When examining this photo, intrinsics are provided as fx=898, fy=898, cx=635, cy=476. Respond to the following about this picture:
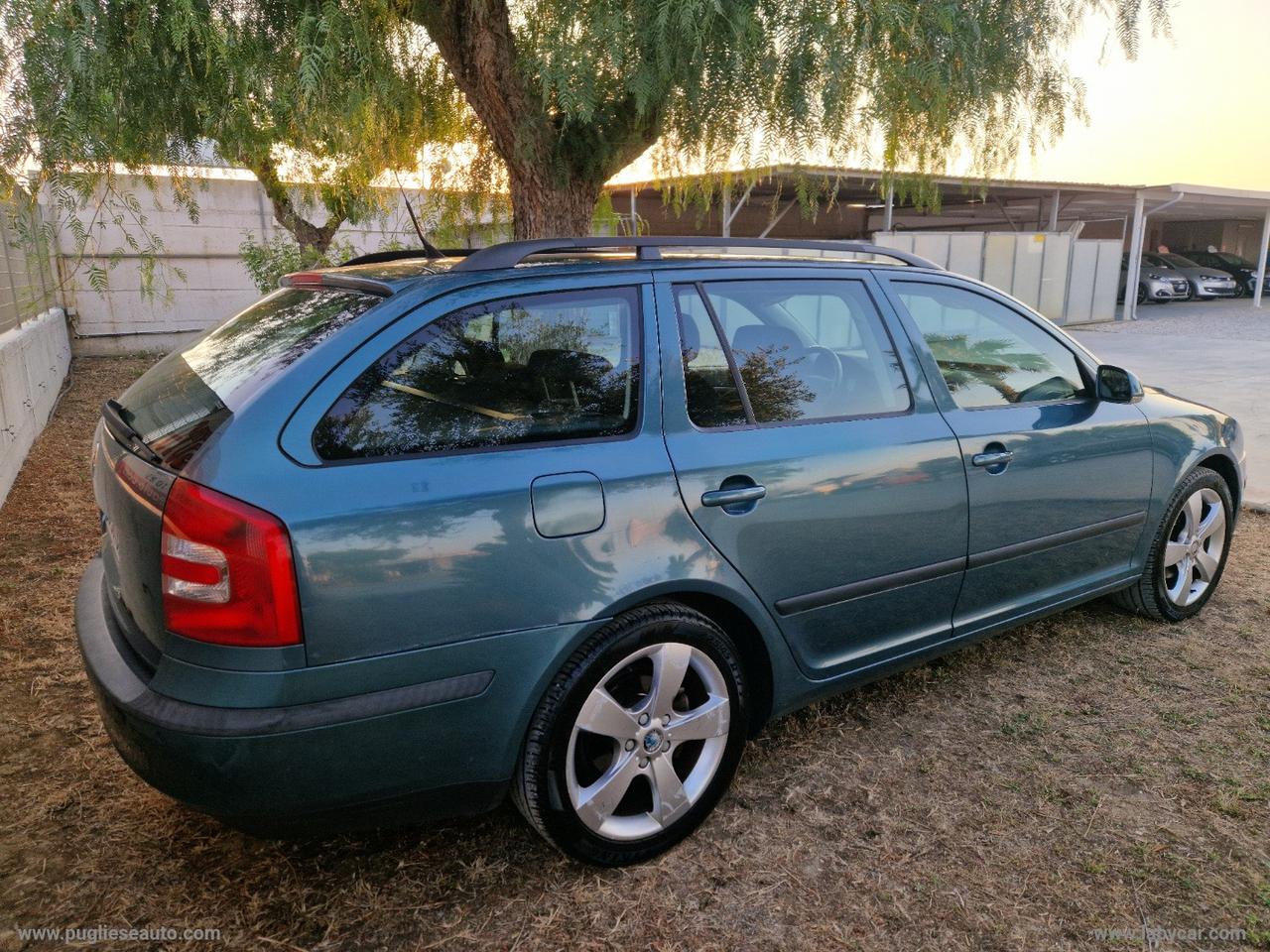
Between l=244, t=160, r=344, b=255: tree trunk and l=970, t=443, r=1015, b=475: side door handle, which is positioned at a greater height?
l=244, t=160, r=344, b=255: tree trunk

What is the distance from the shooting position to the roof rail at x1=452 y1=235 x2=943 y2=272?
2412 millimetres

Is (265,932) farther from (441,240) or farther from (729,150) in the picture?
(441,240)

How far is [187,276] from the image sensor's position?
13984 millimetres

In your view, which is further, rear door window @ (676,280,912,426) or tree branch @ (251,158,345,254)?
tree branch @ (251,158,345,254)

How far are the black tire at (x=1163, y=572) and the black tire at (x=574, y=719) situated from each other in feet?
7.93

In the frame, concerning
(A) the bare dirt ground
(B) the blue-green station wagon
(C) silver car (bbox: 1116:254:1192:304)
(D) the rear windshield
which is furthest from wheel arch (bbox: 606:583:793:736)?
(C) silver car (bbox: 1116:254:1192:304)

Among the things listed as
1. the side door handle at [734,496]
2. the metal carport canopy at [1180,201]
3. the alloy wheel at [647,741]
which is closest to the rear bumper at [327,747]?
the alloy wheel at [647,741]

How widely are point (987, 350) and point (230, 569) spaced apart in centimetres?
285

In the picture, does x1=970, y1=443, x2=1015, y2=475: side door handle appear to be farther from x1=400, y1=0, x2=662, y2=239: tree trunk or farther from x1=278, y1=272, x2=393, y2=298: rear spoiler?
x1=400, y1=0, x2=662, y2=239: tree trunk

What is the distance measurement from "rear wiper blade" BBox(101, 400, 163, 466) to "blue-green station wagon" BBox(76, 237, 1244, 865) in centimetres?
1

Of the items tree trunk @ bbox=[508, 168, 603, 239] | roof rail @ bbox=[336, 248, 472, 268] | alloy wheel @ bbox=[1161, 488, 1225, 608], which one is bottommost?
alloy wheel @ bbox=[1161, 488, 1225, 608]

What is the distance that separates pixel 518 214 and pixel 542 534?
343 centimetres

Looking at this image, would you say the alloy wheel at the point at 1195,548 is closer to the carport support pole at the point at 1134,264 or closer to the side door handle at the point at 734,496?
the side door handle at the point at 734,496

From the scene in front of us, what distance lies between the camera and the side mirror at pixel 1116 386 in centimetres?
352
